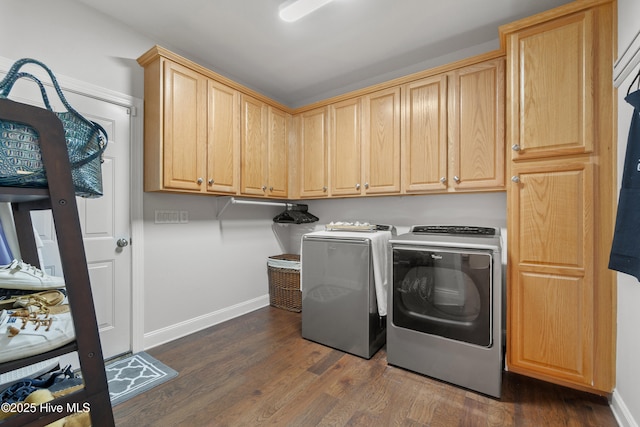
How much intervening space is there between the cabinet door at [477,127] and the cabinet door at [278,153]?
168 cm

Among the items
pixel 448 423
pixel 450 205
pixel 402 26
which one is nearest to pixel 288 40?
pixel 402 26

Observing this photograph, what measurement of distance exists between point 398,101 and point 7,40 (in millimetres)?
2686

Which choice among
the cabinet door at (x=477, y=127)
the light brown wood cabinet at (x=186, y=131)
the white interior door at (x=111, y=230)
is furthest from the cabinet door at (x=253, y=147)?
the cabinet door at (x=477, y=127)

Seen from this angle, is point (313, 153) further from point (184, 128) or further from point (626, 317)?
point (626, 317)

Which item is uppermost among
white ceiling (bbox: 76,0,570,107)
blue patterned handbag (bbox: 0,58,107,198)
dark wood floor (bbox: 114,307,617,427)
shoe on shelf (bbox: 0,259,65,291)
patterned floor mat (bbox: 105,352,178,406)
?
white ceiling (bbox: 76,0,570,107)

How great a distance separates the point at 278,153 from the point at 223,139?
2.29 feet

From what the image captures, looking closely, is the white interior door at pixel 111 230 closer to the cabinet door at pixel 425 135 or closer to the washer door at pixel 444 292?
the washer door at pixel 444 292

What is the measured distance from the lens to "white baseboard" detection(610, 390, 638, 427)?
4.54 ft

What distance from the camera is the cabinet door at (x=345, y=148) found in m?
2.76

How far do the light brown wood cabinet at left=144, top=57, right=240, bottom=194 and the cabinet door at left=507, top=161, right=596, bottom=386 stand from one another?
224 centimetres

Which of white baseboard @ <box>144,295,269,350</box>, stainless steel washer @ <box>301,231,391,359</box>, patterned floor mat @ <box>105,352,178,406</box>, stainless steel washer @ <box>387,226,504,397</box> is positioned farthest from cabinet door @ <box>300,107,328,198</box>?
patterned floor mat @ <box>105,352,178,406</box>

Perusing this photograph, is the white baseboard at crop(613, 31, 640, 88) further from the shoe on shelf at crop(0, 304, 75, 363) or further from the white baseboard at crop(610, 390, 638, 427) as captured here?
the shoe on shelf at crop(0, 304, 75, 363)

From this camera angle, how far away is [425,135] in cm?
239

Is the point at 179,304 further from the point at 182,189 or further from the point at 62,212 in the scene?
the point at 62,212
